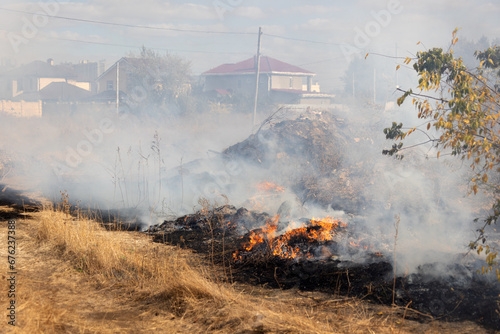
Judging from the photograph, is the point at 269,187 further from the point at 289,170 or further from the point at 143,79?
the point at 143,79

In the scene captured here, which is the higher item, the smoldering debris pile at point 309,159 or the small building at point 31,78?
the small building at point 31,78

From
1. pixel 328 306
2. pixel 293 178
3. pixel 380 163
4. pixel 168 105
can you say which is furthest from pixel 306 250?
pixel 168 105

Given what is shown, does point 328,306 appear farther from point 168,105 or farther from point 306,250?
point 168,105

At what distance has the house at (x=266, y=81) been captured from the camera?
4097 cm

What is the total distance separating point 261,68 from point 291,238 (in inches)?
1449

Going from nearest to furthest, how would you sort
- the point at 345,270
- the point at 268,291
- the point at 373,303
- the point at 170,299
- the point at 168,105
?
the point at 170,299 → the point at 373,303 → the point at 268,291 → the point at 345,270 → the point at 168,105

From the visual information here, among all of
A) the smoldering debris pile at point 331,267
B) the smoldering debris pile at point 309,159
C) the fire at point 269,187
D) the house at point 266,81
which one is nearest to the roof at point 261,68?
the house at point 266,81

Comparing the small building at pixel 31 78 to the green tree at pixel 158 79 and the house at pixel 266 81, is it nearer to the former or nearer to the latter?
the green tree at pixel 158 79

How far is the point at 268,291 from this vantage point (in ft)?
18.9

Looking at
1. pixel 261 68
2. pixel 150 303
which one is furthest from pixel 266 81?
pixel 150 303

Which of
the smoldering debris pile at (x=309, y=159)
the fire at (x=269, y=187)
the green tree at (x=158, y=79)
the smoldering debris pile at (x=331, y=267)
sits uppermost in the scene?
the green tree at (x=158, y=79)

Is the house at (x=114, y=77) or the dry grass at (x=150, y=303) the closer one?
the dry grass at (x=150, y=303)

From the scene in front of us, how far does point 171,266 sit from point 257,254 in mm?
1669

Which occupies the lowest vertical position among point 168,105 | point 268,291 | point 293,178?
point 268,291
